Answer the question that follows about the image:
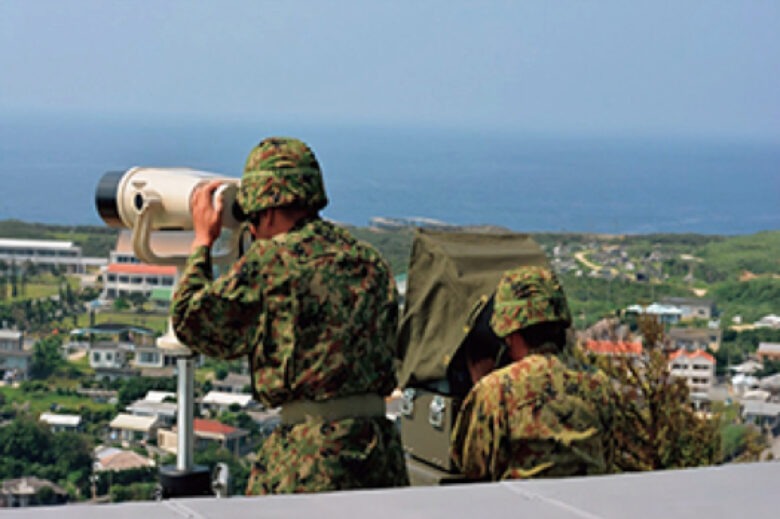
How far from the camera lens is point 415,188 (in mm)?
154875

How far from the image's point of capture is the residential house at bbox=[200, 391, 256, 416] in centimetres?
667

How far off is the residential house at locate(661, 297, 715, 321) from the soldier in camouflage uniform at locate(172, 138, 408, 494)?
10.4 metres

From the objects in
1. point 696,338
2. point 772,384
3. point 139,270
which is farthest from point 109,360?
point 696,338

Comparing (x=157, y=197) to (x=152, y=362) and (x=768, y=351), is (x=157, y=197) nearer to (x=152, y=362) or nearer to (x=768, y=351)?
(x=152, y=362)

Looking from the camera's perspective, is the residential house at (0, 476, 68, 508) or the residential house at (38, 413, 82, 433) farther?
the residential house at (38, 413, 82, 433)

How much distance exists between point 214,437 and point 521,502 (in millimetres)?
3025

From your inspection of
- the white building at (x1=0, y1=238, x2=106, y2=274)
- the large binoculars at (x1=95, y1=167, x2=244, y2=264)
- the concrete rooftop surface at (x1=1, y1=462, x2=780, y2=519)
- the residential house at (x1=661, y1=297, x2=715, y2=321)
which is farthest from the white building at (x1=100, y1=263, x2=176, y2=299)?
the residential house at (x1=661, y1=297, x2=715, y2=321)

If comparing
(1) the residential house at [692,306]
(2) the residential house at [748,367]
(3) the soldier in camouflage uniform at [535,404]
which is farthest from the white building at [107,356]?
(1) the residential house at [692,306]

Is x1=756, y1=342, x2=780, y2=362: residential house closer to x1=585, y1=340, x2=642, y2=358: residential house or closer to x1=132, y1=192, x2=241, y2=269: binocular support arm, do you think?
x1=585, y1=340, x2=642, y2=358: residential house

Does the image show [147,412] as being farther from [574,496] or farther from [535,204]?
[535,204]

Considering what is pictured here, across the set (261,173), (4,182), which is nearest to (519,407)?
(261,173)

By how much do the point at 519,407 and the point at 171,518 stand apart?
143cm

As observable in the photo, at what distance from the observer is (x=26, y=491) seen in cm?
580

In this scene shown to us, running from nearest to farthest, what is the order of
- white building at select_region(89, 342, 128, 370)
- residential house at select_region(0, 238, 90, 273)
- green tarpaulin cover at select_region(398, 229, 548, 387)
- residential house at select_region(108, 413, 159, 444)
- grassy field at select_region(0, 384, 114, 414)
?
residential house at select_region(108, 413, 159, 444) → green tarpaulin cover at select_region(398, 229, 548, 387) → white building at select_region(89, 342, 128, 370) → grassy field at select_region(0, 384, 114, 414) → residential house at select_region(0, 238, 90, 273)
